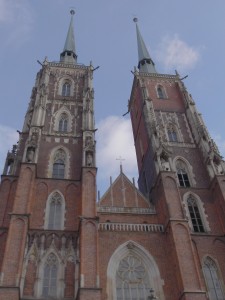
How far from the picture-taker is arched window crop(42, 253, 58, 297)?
1883cm

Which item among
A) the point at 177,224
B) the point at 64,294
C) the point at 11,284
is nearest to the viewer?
the point at 11,284

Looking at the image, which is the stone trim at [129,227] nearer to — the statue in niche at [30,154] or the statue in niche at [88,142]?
the statue in niche at [88,142]

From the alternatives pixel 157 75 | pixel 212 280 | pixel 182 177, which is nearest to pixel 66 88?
pixel 157 75

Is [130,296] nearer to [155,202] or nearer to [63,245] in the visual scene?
[63,245]

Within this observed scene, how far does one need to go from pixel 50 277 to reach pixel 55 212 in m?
4.50

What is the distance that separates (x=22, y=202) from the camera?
70.1ft

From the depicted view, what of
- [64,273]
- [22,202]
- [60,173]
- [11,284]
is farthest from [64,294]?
[60,173]

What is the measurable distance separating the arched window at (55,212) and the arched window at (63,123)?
7.33 meters

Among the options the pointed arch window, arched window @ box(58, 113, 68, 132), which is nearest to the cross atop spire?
arched window @ box(58, 113, 68, 132)

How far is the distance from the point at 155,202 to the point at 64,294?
9.44 m

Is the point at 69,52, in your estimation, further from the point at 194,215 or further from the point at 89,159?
the point at 194,215

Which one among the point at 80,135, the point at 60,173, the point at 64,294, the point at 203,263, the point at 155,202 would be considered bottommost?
the point at 64,294

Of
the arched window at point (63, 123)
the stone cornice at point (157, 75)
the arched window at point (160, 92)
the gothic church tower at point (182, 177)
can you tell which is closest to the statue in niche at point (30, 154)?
the arched window at point (63, 123)

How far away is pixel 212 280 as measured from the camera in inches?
819
